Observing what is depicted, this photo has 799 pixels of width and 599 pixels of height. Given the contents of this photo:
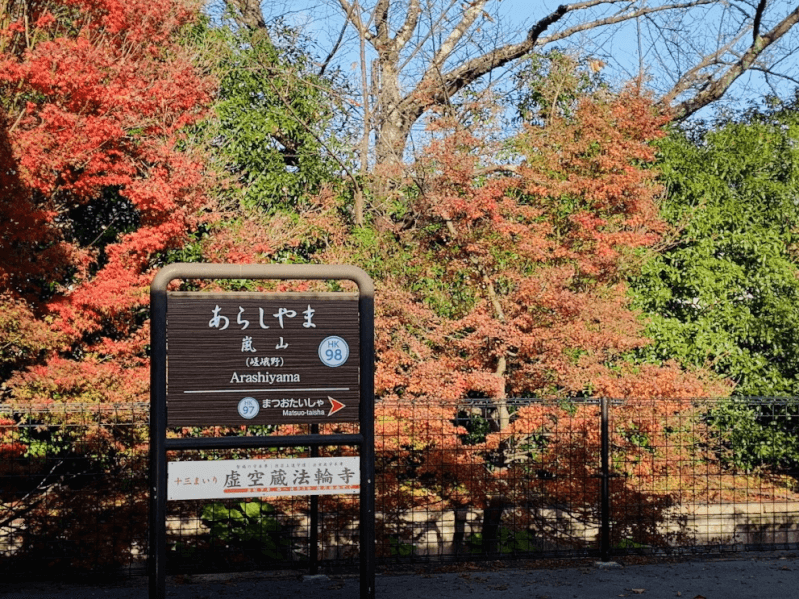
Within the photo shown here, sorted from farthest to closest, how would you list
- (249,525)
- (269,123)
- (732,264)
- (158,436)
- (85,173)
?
(269,123) < (732,264) < (85,173) < (249,525) < (158,436)

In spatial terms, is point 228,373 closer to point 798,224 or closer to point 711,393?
point 711,393

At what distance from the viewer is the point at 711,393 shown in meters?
11.4

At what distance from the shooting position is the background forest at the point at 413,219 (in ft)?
34.2

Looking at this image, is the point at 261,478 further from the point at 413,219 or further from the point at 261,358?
the point at 413,219

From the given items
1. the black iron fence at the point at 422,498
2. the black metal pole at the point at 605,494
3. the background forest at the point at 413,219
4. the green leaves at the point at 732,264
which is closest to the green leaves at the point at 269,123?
the background forest at the point at 413,219

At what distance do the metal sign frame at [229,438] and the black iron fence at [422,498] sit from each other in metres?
1.84

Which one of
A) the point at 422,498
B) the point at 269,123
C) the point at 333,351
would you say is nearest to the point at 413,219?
the point at 269,123

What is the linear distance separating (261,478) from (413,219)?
8.78m

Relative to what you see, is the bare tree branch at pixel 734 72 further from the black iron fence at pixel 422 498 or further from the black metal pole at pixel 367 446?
the black metal pole at pixel 367 446

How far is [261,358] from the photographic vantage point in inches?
205

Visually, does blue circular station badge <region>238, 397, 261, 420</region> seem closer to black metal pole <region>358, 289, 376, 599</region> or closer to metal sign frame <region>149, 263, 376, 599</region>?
metal sign frame <region>149, 263, 376, 599</region>

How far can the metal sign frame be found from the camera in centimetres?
500

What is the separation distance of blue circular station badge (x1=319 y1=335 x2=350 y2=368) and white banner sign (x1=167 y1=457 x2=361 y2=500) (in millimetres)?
547

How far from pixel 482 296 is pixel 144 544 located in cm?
552
